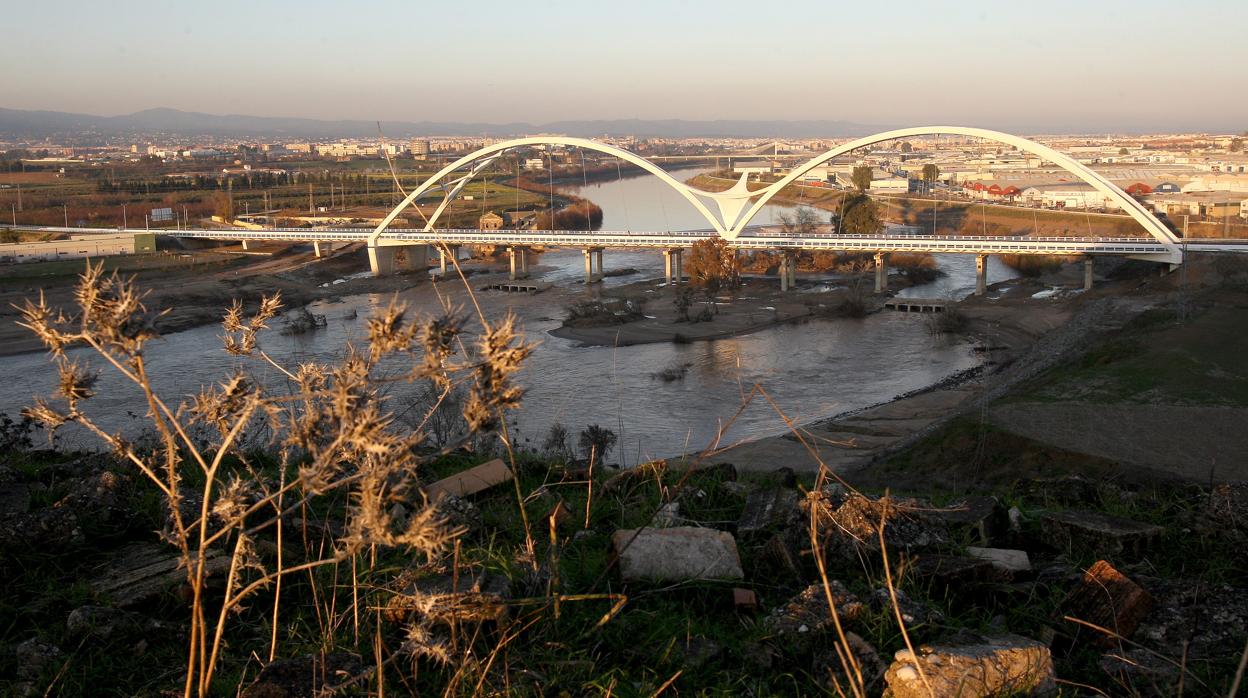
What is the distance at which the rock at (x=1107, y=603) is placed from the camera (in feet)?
9.25

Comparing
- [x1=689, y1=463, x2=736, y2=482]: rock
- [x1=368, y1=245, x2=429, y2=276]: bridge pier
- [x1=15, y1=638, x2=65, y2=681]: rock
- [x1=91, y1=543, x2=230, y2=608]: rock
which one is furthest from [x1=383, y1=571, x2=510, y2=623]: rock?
[x1=368, y1=245, x2=429, y2=276]: bridge pier

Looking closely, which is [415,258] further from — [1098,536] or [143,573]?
[1098,536]

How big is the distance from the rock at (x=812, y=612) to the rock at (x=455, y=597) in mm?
773

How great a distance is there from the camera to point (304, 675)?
234 centimetres

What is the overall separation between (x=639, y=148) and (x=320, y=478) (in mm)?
158765

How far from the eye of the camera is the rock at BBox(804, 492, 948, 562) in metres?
3.32

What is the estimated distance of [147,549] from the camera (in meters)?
3.45

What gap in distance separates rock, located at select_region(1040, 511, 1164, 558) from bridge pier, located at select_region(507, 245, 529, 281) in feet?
126

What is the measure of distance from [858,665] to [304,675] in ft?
4.45

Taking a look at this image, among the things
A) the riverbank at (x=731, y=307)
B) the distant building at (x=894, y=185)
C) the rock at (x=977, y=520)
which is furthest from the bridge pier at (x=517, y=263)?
the rock at (x=977, y=520)

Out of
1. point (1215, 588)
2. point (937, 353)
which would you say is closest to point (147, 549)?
point (1215, 588)

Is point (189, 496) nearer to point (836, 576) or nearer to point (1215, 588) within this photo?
point (836, 576)

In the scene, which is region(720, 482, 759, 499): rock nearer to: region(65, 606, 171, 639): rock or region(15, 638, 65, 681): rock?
region(65, 606, 171, 639): rock

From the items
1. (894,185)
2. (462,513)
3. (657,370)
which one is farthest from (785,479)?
(894,185)
